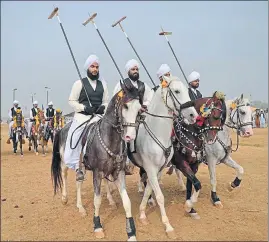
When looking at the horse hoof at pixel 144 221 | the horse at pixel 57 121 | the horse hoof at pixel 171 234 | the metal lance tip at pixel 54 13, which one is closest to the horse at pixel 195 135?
the horse hoof at pixel 144 221


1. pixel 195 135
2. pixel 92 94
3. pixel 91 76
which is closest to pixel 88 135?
pixel 92 94

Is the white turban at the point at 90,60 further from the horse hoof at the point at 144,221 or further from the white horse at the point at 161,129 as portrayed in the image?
the horse hoof at the point at 144,221

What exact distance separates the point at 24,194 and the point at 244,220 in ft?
20.0

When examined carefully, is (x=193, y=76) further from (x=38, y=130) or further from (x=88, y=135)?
(x=38, y=130)

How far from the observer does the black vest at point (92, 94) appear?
7.29 metres

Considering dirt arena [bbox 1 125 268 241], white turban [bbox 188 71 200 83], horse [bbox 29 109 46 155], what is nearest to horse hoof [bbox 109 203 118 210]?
dirt arena [bbox 1 125 268 241]

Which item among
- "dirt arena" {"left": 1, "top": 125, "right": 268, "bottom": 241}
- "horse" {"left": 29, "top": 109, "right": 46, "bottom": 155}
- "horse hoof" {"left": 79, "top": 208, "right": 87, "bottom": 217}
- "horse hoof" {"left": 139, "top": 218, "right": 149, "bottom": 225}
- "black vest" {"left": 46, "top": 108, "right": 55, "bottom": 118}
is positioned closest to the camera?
"dirt arena" {"left": 1, "top": 125, "right": 268, "bottom": 241}

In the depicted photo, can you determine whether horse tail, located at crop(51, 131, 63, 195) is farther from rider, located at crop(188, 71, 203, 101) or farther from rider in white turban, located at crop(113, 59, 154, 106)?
rider, located at crop(188, 71, 203, 101)

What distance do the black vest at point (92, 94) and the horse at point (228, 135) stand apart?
111 inches

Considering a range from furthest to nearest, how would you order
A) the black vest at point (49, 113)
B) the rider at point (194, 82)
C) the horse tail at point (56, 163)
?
the black vest at point (49, 113) → the rider at point (194, 82) → the horse tail at point (56, 163)

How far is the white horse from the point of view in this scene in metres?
6.56

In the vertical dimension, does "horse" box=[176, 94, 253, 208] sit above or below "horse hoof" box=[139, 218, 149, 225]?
above

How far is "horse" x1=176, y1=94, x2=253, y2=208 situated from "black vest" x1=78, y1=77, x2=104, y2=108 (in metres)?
2.82

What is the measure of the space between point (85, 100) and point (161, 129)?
6.10ft
